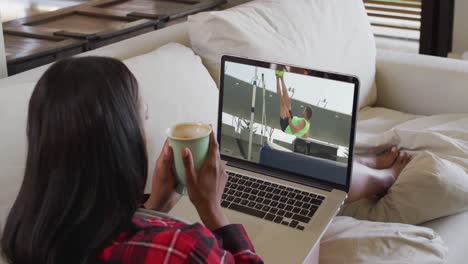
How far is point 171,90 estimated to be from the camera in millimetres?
1684

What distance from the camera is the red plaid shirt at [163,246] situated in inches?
36.9

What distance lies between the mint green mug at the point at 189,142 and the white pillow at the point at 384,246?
0.45 meters

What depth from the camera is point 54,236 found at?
0.94m

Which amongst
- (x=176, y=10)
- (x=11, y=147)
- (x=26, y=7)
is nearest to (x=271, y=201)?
(x=11, y=147)

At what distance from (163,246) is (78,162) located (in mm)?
170

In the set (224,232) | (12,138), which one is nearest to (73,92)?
(224,232)

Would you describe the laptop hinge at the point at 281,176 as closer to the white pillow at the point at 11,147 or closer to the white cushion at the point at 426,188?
the white cushion at the point at 426,188

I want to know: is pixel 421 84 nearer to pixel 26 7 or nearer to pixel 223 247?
pixel 26 7

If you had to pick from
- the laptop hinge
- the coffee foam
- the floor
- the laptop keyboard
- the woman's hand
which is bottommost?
the laptop keyboard

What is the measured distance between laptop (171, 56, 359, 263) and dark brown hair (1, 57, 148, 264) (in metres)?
0.43

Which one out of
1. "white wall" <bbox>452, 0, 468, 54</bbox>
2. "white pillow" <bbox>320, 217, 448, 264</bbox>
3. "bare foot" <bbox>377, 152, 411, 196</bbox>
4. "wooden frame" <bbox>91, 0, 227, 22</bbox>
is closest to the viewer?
"white pillow" <bbox>320, 217, 448, 264</bbox>

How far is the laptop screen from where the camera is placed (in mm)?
1409

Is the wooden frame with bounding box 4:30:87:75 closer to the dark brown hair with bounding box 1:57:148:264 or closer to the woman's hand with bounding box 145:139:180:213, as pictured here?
the woman's hand with bounding box 145:139:180:213

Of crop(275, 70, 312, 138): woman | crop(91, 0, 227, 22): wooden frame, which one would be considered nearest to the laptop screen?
crop(275, 70, 312, 138): woman
